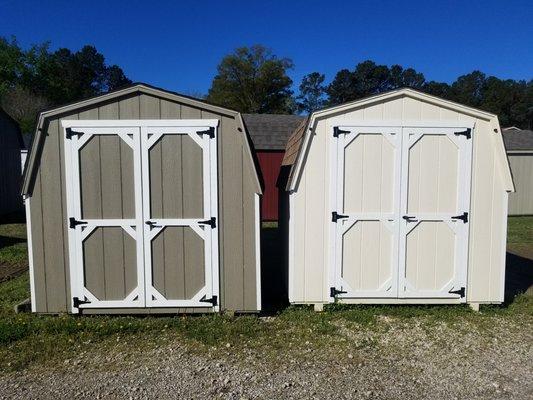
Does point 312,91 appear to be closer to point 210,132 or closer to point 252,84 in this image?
point 252,84

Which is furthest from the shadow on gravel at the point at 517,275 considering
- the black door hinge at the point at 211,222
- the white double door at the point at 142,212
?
the white double door at the point at 142,212

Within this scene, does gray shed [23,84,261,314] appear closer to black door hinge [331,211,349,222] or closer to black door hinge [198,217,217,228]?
black door hinge [198,217,217,228]

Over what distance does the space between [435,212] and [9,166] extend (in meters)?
15.6

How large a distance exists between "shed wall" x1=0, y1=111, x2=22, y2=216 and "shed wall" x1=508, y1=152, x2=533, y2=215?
1813cm

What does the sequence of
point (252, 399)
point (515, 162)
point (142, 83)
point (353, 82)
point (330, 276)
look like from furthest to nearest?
Result: point (353, 82)
point (515, 162)
point (330, 276)
point (142, 83)
point (252, 399)

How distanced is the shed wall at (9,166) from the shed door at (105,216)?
12077mm

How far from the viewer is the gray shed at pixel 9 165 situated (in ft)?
48.6

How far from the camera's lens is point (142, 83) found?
4645 millimetres

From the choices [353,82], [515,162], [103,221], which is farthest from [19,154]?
[353,82]

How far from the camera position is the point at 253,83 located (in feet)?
124

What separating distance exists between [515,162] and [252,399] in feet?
50.4

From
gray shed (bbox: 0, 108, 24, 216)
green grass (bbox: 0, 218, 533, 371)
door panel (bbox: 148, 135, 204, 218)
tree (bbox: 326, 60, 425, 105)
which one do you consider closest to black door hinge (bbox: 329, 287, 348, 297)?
green grass (bbox: 0, 218, 533, 371)

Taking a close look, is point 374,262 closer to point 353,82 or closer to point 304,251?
point 304,251

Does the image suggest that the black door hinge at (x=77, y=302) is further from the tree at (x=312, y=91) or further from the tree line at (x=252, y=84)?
the tree at (x=312, y=91)
